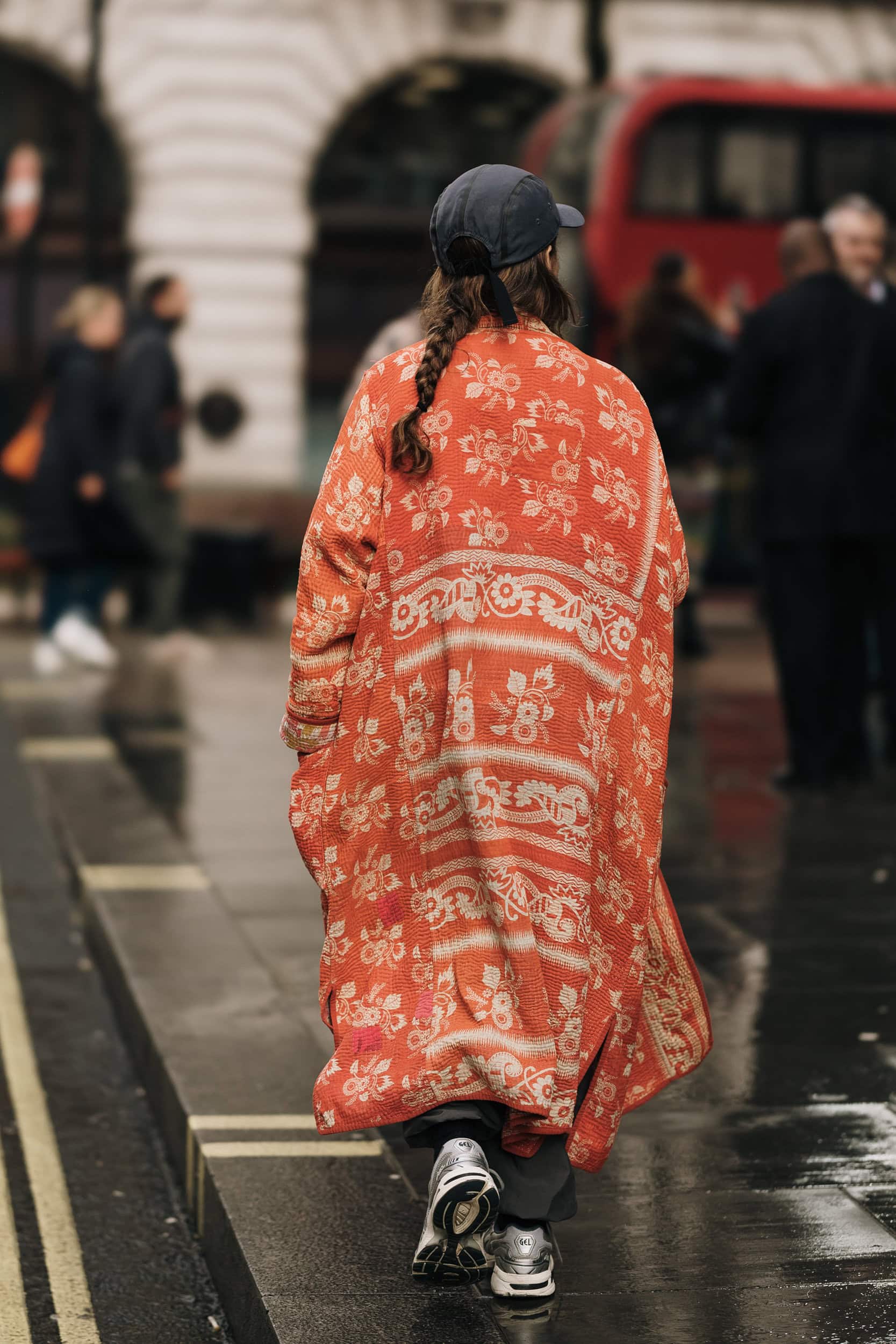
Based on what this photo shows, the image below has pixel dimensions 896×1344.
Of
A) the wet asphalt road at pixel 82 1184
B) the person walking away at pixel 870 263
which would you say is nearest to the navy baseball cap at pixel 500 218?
the wet asphalt road at pixel 82 1184

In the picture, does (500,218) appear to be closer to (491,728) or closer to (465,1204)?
(491,728)

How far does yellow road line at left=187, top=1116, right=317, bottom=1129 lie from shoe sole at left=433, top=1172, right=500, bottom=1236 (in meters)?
0.92

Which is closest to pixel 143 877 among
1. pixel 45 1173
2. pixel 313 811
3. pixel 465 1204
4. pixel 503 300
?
pixel 45 1173

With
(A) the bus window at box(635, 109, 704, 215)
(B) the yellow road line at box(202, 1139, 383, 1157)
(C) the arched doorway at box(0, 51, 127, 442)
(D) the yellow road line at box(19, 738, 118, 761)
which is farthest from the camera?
(C) the arched doorway at box(0, 51, 127, 442)

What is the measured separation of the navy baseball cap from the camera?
3.22 metres

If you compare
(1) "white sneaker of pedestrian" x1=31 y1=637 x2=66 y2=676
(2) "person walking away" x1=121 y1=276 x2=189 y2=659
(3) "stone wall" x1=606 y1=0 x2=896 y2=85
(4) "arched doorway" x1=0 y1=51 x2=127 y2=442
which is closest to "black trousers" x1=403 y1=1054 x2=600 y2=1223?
(1) "white sneaker of pedestrian" x1=31 y1=637 x2=66 y2=676

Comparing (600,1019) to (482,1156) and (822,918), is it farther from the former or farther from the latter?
(822,918)

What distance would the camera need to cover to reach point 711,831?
6984 mm

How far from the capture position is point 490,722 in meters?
3.22

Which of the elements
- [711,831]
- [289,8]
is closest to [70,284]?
[289,8]

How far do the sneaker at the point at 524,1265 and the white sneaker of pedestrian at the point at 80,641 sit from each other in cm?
826

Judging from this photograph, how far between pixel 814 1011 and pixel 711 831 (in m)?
2.14

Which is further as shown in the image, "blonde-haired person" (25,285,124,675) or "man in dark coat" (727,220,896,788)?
"blonde-haired person" (25,285,124,675)

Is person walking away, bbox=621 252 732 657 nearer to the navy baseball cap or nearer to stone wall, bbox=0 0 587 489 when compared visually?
the navy baseball cap
